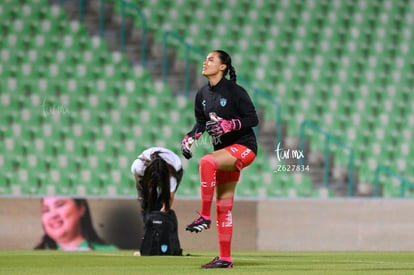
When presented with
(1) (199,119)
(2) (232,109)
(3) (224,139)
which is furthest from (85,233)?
(2) (232,109)

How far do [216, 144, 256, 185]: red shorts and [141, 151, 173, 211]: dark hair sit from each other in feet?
8.93

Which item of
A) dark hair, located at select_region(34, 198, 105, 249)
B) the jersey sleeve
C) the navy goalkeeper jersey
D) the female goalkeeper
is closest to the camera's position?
the female goalkeeper

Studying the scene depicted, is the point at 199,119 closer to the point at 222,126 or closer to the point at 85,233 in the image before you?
the point at 222,126

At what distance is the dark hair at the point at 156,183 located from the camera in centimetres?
1213

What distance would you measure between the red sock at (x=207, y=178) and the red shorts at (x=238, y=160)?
0.19 meters

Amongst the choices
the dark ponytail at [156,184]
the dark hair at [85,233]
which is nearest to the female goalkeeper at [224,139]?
the dark ponytail at [156,184]

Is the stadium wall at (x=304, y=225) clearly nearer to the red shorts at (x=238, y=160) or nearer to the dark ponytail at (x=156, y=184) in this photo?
the dark ponytail at (x=156, y=184)

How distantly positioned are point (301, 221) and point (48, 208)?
3296 millimetres

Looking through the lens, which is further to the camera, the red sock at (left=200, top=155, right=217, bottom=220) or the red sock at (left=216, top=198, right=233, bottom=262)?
the red sock at (left=216, top=198, right=233, bottom=262)

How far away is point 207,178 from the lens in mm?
9188

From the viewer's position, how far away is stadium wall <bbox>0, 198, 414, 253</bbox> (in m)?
14.7

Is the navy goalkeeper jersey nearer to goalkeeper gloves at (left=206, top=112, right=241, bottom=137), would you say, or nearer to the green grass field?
goalkeeper gloves at (left=206, top=112, right=241, bottom=137)

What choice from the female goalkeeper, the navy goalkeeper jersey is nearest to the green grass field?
the female goalkeeper

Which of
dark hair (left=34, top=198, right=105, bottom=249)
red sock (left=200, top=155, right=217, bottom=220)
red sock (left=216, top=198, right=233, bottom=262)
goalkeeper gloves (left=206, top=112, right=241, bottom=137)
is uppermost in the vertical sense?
goalkeeper gloves (left=206, top=112, right=241, bottom=137)
